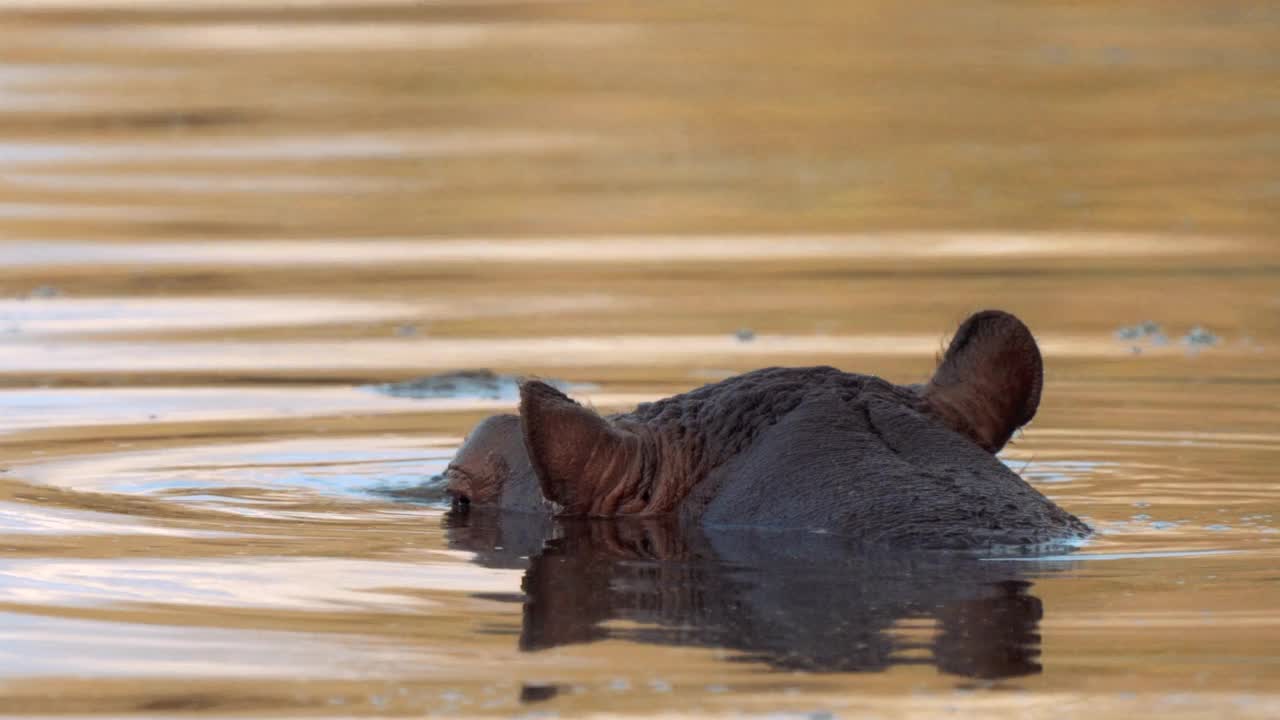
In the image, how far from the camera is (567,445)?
297 inches

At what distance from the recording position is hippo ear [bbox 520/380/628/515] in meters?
7.37

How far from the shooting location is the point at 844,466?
7227 mm

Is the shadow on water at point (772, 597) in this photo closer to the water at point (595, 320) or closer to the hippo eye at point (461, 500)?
the water at point (595, 320)

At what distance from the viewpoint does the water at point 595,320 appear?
6004 mm

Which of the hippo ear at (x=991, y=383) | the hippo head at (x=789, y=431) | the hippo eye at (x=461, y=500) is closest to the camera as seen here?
the hippo head at (x=789, y=431)

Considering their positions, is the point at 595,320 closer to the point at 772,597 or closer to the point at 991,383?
the point at 991,383

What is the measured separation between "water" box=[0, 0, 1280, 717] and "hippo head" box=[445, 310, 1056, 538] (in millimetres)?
184

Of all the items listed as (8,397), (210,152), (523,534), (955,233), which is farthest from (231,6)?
(523,534)

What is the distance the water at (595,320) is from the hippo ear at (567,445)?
135 millimetres

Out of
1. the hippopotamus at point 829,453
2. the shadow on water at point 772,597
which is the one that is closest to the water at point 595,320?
the shadow on water at point 772,597

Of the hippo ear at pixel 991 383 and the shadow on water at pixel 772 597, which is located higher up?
the hippo ear at pixel 991 383

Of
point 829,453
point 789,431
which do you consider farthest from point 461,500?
point 829,453

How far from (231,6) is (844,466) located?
895 inches

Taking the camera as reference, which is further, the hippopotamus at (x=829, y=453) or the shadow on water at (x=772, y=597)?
the hippopotamus at (x=829, y=453)
